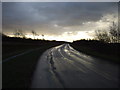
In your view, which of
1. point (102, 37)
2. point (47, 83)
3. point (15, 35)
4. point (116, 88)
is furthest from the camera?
point (15, 35)

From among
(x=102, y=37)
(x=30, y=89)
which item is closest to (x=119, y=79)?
(x=30, y=89)

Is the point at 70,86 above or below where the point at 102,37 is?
below

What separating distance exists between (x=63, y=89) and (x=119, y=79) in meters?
3.44

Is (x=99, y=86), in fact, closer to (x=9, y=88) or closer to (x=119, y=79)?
(x=119, y=79)

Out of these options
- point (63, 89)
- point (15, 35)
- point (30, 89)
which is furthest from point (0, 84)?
point (15, 35)

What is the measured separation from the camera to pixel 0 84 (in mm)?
7035

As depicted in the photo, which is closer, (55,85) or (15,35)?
(55,85)

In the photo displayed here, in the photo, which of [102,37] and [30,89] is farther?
[102,37]

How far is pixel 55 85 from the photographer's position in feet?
21.1

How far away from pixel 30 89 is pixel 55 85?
126 centimetres

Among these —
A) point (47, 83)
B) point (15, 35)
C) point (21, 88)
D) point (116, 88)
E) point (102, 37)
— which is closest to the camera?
point (116, 88)

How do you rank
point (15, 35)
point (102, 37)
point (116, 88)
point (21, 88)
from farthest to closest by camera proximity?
point (15, 35)
point (102, 37)
point (21, 88)
point (116, 88)

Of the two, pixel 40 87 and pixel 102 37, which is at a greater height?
pixel 102 37

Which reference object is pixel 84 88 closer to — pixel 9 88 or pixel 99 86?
pixel 99 86
